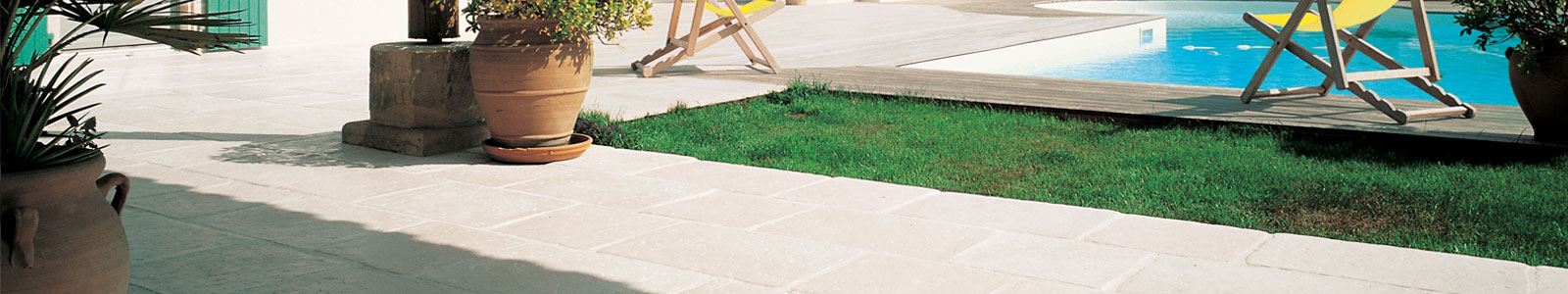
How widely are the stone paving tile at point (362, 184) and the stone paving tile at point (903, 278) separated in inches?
65.0

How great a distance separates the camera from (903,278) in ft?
8.78

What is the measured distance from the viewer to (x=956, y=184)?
3959mm

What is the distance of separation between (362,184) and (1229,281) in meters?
2.62

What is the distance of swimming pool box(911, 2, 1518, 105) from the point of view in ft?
31.5

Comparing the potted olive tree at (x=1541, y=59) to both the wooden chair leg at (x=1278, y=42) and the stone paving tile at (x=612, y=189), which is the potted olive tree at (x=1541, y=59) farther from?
the stone paving tile at (x=612, y=189)

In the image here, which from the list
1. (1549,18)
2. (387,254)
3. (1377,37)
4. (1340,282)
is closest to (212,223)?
(387,254)

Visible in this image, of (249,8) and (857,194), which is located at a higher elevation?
(249,8)

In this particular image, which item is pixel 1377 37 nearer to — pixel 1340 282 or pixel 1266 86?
pixel 1266 86

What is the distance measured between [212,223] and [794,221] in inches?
61.7

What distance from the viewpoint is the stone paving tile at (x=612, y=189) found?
3589 mm

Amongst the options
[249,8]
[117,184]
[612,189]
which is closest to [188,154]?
[612,189]

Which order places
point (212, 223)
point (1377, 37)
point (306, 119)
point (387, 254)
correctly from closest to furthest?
point (387, 254) < point (212, 223) < point (306, 119) < point (1377, 37)

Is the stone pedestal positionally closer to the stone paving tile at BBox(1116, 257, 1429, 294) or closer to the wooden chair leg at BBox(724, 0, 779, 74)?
the stone paving tile at BBox(1116, 257, 1429, 294)

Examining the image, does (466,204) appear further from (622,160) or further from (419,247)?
(622,160)
